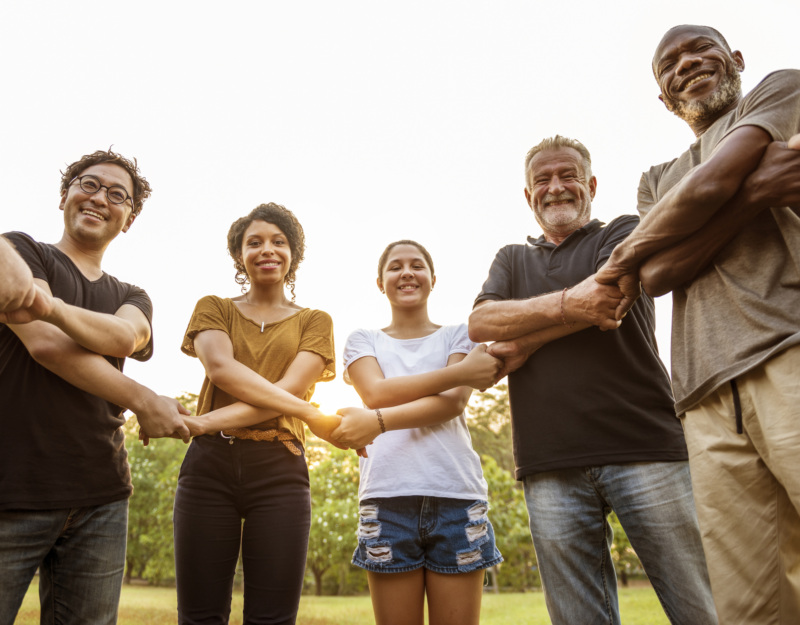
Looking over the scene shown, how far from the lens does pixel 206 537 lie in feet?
10.1

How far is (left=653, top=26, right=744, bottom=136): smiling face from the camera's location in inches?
113

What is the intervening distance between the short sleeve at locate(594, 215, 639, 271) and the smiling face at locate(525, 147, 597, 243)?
242 millimetres

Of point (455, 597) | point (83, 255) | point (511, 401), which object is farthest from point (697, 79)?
point (83, 255)

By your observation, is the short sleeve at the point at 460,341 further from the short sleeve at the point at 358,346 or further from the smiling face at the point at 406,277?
the short sleeve at the point at 358,346

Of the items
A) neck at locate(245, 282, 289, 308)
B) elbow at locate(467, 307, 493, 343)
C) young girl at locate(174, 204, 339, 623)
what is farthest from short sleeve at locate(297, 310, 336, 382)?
elbow at locate(467, 307, 493, 343)

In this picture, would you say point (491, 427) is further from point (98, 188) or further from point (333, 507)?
point (98, 188)

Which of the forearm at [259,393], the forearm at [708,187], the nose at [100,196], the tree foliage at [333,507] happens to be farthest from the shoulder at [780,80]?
the tree foliage at [333,507]

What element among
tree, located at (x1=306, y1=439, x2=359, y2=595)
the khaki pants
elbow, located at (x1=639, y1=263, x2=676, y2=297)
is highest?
elbow, located at (x1=639, y1=263, x2=676, y2=297)

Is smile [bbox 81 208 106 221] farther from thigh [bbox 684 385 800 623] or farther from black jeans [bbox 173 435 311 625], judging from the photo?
thigh [bbox 684 385 800 623]

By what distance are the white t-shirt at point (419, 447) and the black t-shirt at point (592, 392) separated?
0.45 metres

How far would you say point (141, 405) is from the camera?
10.2 ft

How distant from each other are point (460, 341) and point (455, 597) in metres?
1.52

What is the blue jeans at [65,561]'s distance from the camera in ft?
9.12

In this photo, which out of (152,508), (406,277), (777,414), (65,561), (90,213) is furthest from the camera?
(152,508)
